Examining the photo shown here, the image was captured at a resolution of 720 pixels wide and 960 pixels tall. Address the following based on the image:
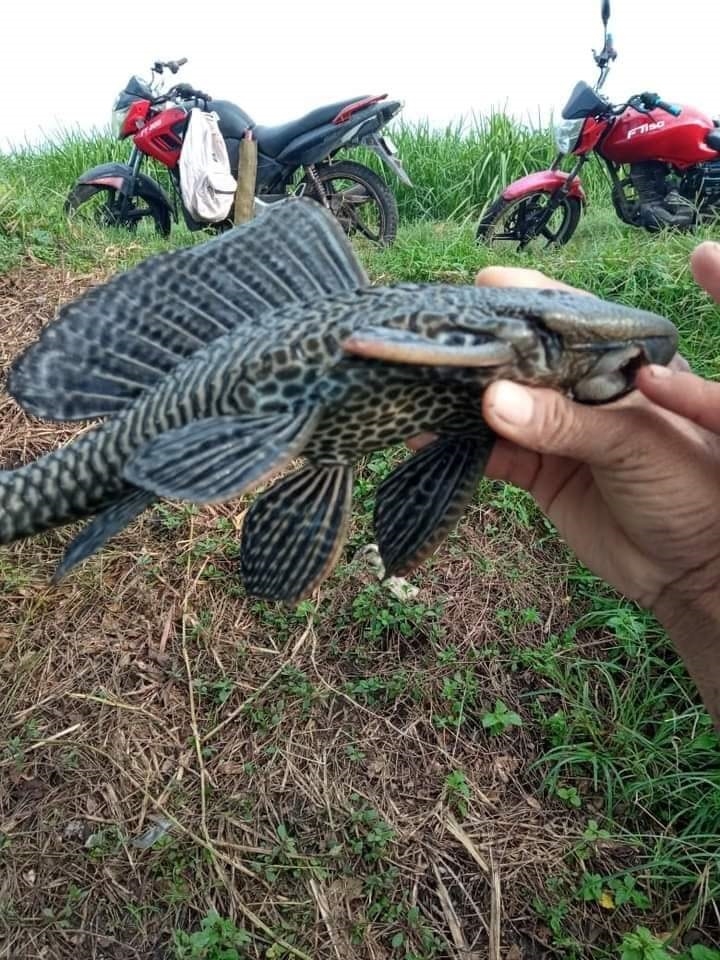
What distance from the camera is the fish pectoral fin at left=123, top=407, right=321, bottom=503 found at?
1104 mm

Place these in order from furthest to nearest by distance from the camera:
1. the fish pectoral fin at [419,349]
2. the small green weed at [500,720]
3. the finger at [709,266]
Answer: the small green weed at [500,720]
the finger at [709,266]
the fish pectoral fin at [419,349]

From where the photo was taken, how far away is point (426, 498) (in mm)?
1362

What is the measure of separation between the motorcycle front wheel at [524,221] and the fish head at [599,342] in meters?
4.60

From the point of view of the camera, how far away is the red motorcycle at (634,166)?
225 inches

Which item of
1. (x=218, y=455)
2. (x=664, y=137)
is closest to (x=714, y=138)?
(x=664, y=137)

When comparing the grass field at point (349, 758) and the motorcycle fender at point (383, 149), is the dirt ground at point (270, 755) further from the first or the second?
the motorcycle fender at point (383, 149)

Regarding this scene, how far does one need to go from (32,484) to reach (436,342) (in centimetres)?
74

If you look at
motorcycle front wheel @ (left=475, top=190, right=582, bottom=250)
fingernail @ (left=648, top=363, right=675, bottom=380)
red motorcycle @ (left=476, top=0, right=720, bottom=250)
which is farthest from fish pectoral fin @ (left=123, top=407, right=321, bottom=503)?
red motorcycle @ (left=476, top=0, right=720, bottom=250)

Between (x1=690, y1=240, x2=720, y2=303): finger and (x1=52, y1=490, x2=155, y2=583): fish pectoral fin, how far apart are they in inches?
43.1

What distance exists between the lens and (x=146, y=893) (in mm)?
2424

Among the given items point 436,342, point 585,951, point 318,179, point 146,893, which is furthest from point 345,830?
point 318,179

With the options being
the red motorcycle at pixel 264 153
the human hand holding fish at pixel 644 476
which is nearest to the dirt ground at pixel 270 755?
the human hand holding fish at pixel 644 476

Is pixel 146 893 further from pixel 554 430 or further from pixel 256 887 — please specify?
pixel 554 430

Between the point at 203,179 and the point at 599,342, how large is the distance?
3.76 metres
